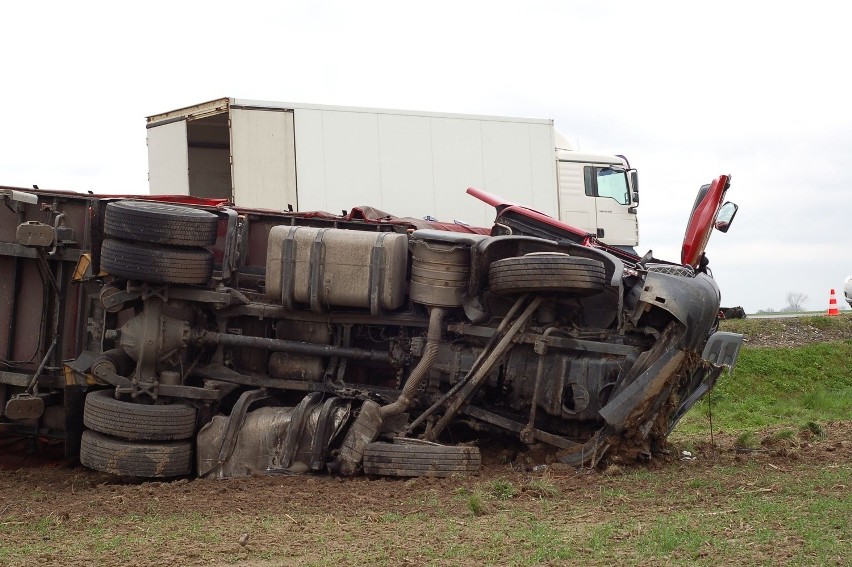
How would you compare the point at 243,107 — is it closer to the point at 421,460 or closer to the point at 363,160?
the point at 363,160

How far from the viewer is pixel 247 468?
24.2 feet

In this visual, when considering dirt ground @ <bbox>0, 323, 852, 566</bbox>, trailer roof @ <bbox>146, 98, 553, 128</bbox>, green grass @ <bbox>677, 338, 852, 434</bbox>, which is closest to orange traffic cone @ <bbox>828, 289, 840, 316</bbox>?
green grass @ <bbox>677, 338, 852, 434</bbox>

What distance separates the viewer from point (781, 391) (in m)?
15.1

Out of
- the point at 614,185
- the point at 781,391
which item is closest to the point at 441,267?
the point at 781,391

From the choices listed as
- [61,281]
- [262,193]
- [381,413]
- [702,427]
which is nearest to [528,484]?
[381,413]

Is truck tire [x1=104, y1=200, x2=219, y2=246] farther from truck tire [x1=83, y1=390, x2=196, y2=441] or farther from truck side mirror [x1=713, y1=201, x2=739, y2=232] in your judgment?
truck side mirror [x1=713, y1=201, x2=739, y2=232]

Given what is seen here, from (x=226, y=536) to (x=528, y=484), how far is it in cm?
205

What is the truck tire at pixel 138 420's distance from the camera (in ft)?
23.8

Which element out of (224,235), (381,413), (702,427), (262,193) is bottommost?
(702,427)

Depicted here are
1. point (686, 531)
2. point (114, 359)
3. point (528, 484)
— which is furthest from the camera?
point (114, 359)

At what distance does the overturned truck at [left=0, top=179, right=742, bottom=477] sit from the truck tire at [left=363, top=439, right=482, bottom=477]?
1cm

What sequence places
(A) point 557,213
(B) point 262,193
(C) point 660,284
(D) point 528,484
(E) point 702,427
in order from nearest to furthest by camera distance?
1. (D) point 528,484
2. (C) point 660,284
3. (E) point 702,427
4. (B) point 262,193
5. (A) point 557,213

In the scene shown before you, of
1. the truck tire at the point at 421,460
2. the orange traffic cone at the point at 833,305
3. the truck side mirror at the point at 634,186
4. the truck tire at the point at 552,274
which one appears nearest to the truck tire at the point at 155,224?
the truck tire at the point at 421,460

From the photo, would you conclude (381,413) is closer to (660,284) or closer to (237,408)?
(237,408)
